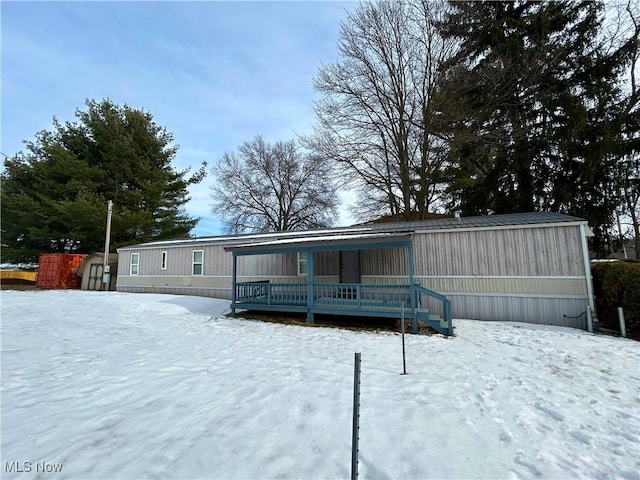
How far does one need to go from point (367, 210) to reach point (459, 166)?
7104mm

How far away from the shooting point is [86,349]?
5.89 meters

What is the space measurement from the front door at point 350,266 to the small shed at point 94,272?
1546 centimetres

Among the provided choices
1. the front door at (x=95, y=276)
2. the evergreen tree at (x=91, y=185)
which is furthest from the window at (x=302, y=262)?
the evergreen tree at (x=91, y=185)

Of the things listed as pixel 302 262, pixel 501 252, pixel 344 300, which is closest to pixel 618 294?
pixel 501 252

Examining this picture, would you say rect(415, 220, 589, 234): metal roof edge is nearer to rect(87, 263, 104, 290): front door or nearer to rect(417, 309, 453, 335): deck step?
rect(417, 309, 453, 335): deck step

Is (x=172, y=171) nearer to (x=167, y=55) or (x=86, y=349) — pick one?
(x=167, y=55)

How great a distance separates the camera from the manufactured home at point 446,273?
831cm

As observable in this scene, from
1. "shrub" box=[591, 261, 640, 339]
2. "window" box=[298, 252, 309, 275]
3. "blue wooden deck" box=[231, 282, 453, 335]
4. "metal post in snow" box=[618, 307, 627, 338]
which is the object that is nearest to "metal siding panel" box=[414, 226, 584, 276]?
"shrub" box=[591, 261, 640, 339]

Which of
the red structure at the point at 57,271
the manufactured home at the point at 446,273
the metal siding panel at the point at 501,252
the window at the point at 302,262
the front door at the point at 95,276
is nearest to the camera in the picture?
the manufactured home at the point at 446,273

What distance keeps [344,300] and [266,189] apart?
67.1ft

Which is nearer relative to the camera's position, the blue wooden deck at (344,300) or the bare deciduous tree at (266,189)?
the blue wooden deck at (344,300)

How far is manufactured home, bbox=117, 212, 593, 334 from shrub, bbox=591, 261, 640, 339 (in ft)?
1.33

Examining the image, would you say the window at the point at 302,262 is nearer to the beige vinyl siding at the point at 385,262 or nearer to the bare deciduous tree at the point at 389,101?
the beige vinyl siding at the point at 385,262

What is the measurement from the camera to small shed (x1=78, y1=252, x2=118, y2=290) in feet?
58.3
